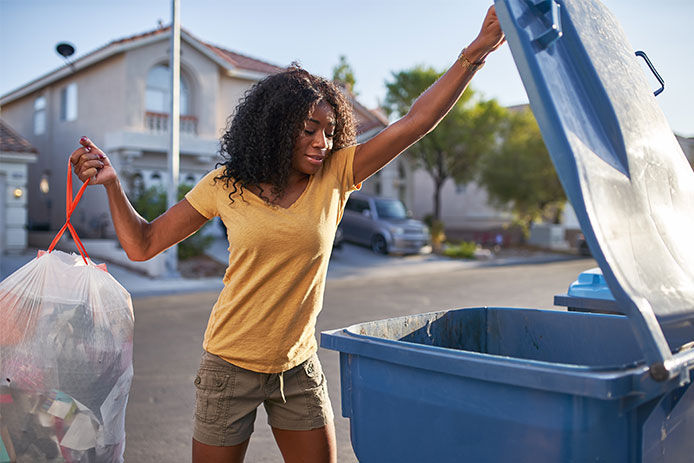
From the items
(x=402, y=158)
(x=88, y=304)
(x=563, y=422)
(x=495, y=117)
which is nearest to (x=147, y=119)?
(x=402, y=158)

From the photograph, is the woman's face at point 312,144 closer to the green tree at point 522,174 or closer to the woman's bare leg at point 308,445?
the woman's bare leg at point 308,445

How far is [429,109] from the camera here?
1999 mm

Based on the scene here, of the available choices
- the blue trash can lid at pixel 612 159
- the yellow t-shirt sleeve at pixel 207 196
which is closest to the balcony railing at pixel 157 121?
the yellow t-shirt sleeve at pixel 207 196

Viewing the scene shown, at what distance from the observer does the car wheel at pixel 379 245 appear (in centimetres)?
1911

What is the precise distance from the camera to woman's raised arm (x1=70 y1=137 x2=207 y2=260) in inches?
81.7

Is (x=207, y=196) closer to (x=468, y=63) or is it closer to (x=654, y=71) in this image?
(x=468, y=63)

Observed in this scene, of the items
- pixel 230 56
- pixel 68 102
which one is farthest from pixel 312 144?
pixel 230 56

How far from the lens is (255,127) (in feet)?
6.84

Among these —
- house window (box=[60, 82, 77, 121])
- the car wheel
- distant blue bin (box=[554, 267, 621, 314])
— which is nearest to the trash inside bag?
distant blue bin (box=[554, 267, 621, 314])

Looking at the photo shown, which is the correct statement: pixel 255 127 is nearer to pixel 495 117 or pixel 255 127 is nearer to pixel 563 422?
pixel 563 422

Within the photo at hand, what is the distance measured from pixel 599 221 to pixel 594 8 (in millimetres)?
792

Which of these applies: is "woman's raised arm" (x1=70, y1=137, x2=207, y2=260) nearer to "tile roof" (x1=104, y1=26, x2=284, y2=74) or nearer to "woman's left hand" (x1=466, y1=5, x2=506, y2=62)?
"woman's left hand" (x1=466, y1=5, x2=506, y2=62)

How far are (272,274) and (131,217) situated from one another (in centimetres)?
55

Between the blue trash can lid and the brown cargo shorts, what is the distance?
108 cm
